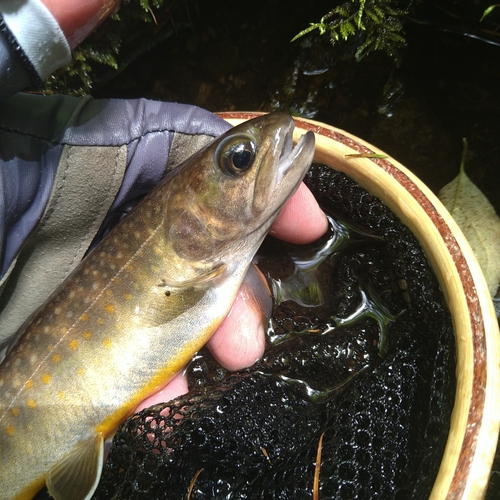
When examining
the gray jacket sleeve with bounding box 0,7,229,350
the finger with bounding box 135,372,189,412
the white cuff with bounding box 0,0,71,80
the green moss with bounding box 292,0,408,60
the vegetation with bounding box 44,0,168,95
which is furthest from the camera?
the vegetation with bounding box 44,0,168,95

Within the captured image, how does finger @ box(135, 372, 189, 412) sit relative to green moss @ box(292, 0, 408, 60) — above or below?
below

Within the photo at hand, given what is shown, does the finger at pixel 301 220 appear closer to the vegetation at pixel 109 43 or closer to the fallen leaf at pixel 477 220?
the fallen leaf at pixel 477 220

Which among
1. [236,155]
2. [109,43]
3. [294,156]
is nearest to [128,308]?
[236,155]

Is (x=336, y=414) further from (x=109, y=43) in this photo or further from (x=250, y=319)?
(x=109, y=43)

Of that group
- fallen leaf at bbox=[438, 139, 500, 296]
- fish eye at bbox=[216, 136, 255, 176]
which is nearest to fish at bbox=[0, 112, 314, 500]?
fish eye at bbox=[216, 136, 255, 176]

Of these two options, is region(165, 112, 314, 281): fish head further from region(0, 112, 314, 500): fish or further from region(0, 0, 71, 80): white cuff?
region(0, 0, 71, 80): white cuff

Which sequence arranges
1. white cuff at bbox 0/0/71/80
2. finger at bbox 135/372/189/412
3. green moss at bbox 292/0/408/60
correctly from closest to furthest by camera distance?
white cuff at bbox 0/0/71/80, finger at bbox 135/372/189/412, green moss at bbox 292/0/408/60

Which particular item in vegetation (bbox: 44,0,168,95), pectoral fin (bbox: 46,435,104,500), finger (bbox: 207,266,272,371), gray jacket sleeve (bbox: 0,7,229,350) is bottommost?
pectoral fin (bbox: 46,435,104,500)

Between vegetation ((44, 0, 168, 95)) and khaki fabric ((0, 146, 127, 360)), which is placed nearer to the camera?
khaki fabric ((0, 146, 127, 360))
